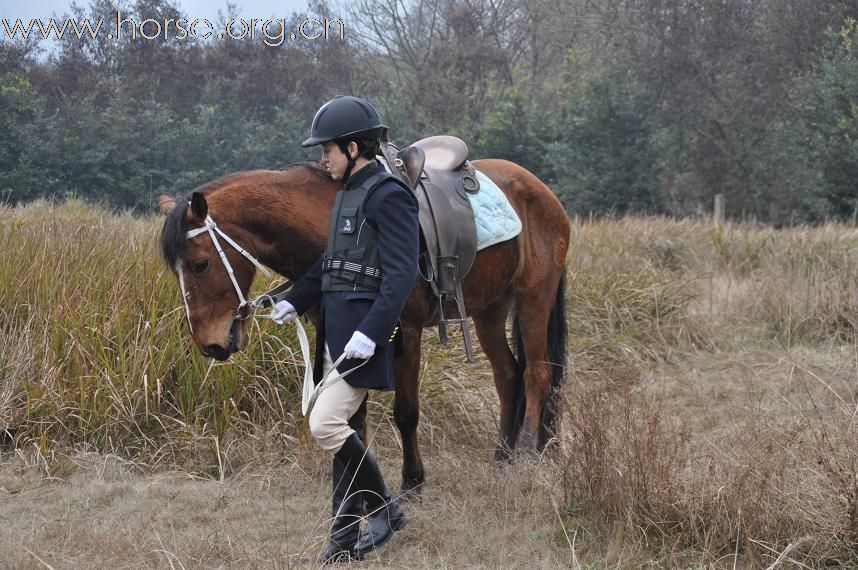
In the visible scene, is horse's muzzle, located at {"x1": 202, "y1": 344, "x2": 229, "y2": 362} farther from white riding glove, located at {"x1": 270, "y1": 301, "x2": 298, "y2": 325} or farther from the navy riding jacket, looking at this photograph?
the navy riding jacket

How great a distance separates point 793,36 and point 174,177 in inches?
548

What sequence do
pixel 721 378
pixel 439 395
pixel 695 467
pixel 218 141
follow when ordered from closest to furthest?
pixel 695 467
pixel 439 395
pixel 721 378
pixel 218 141

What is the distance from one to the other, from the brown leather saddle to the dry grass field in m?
0.76

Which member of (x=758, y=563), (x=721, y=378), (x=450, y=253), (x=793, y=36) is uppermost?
(x=793, y=36)

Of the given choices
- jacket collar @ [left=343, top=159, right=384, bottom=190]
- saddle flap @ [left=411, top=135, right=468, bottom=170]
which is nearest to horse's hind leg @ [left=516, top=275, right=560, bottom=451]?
saddle flap @ [left=411, top=135, right=468, bottom=170]

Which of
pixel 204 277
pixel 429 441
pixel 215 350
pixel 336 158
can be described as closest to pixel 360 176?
pixel 336 158

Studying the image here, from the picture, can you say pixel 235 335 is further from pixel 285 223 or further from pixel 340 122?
pixel 340 122

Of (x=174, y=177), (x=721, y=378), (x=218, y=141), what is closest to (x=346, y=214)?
(x=721, y=378)

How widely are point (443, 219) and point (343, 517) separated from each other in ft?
5.16

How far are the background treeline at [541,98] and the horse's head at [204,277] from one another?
10.3 metres

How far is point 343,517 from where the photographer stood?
4.03m

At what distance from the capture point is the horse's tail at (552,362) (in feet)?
18.4

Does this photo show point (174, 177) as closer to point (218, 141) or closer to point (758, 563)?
point (218, 141)

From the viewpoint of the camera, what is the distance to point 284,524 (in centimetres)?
441
